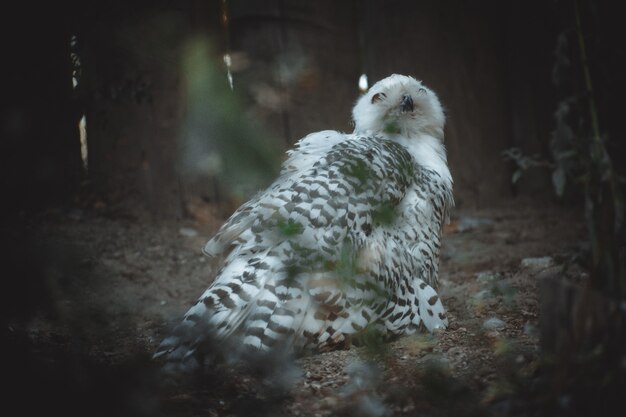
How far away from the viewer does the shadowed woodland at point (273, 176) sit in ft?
4.70

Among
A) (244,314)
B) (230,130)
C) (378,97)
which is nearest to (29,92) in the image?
(230,130)

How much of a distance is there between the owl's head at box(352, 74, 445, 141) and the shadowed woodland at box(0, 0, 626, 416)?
0.57m

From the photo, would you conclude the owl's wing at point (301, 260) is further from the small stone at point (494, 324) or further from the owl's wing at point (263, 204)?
the small stone at point (494, 324)

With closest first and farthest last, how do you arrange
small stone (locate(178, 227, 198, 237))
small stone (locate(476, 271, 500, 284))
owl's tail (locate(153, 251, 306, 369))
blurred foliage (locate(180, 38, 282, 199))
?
blurred foliage (locate(180, 38, 282, 199))
owl's tail (locate(153, 251, 306, 369))
small stone (locate(476, 271, 500, 284))
small stone (locate(178, 227, 198, 237))

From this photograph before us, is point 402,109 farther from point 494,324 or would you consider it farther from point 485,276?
point 494,324

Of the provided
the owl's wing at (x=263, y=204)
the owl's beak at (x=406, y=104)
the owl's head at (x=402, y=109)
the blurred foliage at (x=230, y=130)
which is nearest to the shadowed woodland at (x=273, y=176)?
the blurred foliage at (x=230, y=130)

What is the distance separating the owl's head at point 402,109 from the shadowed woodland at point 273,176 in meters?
0.57

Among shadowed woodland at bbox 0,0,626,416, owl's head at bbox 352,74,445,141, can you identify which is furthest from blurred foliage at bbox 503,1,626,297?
owl's head at bbox 352,74,445,141

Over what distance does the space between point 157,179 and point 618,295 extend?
353cm

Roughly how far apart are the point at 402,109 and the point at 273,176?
6.84ft

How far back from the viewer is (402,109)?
3.49 meters

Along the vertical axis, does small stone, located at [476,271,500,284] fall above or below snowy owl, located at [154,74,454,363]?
below

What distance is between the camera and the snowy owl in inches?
94.3

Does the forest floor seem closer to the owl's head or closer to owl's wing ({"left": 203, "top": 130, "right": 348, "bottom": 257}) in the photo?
owl's wing ({"left": 203, "top": 130, "right": 348, "bottom": 257})
